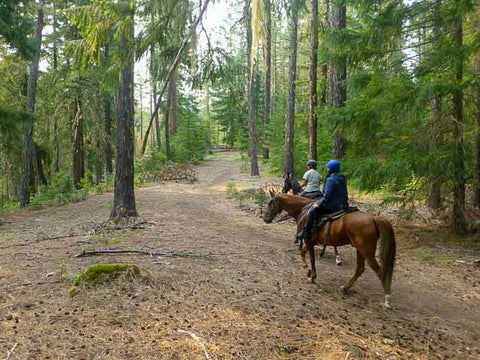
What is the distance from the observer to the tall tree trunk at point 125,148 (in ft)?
32.5

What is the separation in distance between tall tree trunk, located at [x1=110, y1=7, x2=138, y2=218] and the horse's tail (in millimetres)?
7086

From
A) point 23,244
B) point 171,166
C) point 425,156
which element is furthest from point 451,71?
point 171,166

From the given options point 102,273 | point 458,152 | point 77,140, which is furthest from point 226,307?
point 77,140

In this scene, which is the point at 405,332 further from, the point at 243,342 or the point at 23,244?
the point at 23,244

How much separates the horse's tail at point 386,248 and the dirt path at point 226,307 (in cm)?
50

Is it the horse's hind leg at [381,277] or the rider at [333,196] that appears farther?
the rider at [333,196]

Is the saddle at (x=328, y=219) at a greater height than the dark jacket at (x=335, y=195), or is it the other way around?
the dark jacket at (x=335, y=195)

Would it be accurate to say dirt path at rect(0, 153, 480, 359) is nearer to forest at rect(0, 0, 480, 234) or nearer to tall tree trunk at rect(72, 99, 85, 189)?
forest at rect(0, 0, 480, 234)

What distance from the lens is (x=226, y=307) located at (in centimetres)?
506

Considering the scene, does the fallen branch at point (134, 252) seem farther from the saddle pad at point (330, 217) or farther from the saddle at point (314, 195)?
the saddle at point (314, 195)

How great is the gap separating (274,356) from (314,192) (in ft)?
20.0

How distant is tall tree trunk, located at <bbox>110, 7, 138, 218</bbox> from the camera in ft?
32.5

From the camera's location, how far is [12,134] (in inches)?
502

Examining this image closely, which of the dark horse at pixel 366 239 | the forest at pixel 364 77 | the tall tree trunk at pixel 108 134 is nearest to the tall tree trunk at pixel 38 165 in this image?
the tall tree trunk at pixel 108 134
